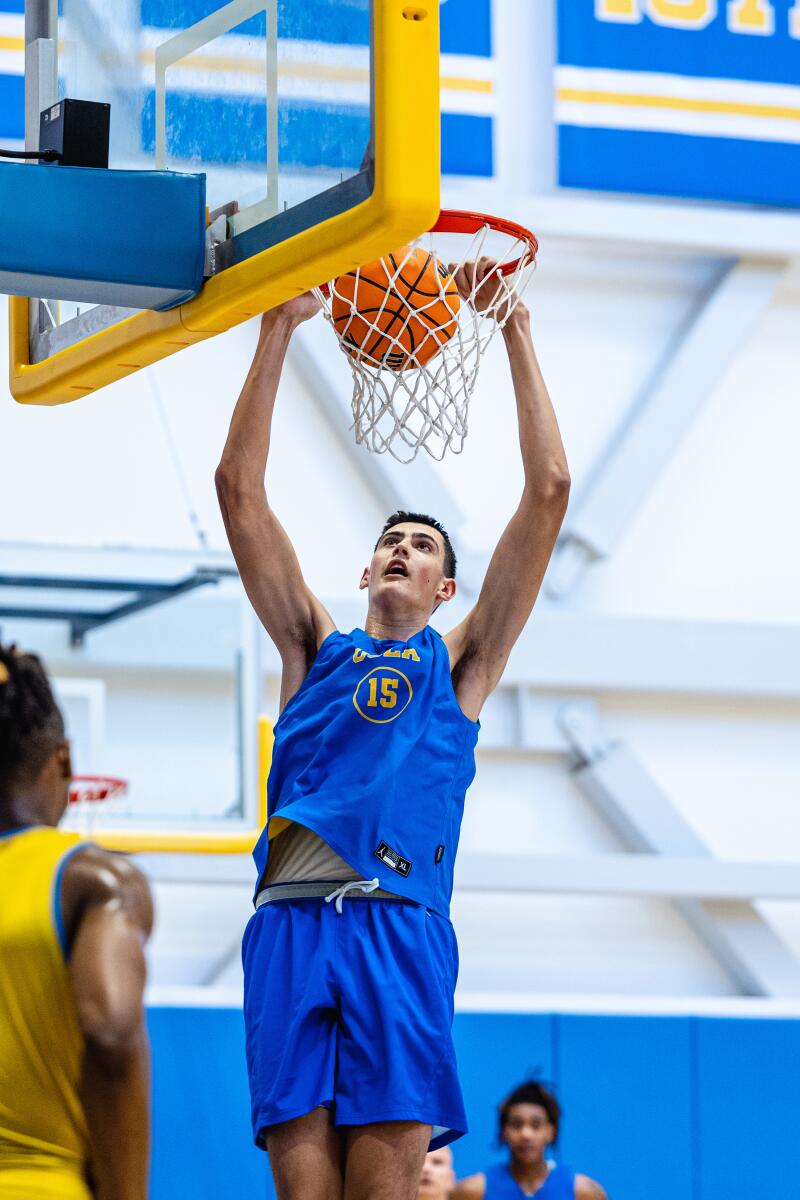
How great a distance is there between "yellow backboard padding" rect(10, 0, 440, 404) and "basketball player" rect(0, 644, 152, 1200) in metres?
1.09

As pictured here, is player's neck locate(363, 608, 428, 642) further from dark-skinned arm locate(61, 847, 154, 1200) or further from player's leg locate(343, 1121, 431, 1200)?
dark-skinned arm locate(61, 847, 154, 1200)

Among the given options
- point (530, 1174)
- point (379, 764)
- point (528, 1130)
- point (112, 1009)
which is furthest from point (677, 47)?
point (112, 1009)

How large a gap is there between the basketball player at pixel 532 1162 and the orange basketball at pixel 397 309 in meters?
3.93

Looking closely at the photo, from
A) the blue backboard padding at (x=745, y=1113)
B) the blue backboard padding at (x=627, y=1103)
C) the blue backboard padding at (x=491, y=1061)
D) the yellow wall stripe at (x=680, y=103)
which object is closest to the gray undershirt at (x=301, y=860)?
the blue backboard padding at (x=491, y=1061)

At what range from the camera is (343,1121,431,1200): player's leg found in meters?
3.36

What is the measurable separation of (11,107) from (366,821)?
637 centimetres

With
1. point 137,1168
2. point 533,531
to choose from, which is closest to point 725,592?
point 533,531

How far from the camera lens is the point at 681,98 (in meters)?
9.89

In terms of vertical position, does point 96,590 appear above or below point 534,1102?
above

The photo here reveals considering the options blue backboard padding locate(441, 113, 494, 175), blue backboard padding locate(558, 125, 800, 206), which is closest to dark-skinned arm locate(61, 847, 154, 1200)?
blue backboard padding locate(441, 113, 494, 175)

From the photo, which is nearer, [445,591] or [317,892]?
[317,892]

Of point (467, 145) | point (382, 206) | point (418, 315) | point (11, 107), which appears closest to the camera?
point (382, 206)

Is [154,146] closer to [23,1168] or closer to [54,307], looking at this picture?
[54,307]

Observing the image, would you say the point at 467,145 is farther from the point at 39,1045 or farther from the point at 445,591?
the point at 39,1045
